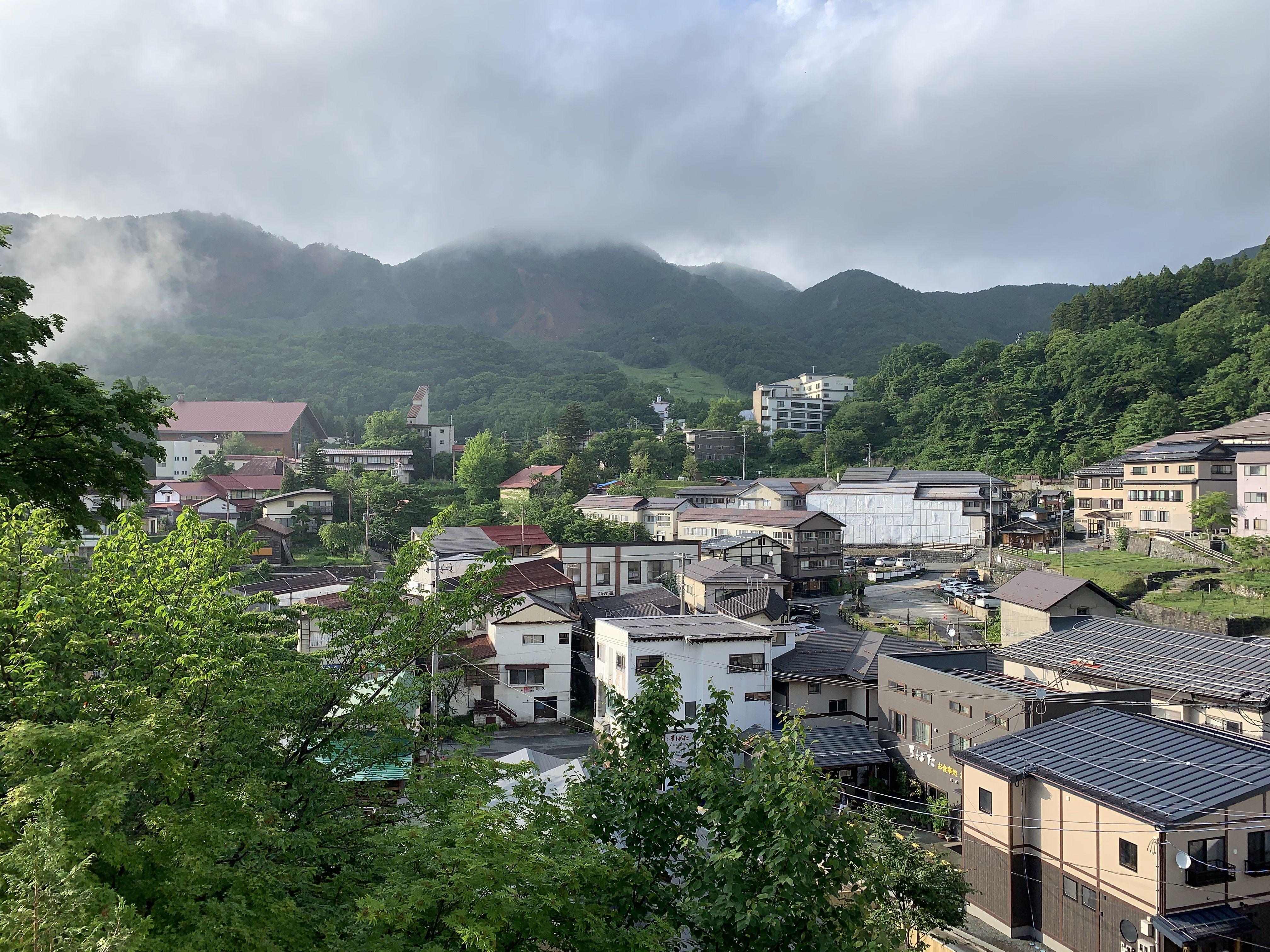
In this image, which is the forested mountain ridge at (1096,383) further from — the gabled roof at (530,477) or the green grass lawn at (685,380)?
the green grass lawn at (685,380)

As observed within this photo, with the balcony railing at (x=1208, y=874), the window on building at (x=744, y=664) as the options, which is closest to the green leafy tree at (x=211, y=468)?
the window on building at (x=744, y=664)

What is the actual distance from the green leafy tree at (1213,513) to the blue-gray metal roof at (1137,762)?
23750 millimetres

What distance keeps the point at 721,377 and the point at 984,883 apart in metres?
121

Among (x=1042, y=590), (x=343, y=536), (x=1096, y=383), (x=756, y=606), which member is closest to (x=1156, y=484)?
(x=1096, y=383)

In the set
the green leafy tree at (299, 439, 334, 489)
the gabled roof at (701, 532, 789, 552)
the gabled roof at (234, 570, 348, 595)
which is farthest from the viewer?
the green leafy tree at (299, 439, 334, 489)

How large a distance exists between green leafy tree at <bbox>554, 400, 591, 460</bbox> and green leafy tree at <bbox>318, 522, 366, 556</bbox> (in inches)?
834

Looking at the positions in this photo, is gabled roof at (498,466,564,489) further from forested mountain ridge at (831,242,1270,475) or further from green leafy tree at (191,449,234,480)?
forested mountain ridge at (831,242,1270,475)

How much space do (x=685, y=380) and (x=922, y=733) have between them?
4423 inches

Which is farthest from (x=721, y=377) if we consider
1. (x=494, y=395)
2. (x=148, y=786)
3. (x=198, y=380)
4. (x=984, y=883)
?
(x=148, y=786)

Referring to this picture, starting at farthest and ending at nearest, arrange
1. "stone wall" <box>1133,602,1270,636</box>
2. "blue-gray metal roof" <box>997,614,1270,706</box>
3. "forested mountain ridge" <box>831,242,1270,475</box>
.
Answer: "forested mountain ridge" <box>831,242,1270,475</box>, "stone wall" <box>1133,602,1270,636</box>, "blue-gray metal roof" <box>997,614,1270,706</box>

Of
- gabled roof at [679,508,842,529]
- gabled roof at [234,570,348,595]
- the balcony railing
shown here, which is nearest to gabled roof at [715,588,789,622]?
gabled roof at [679,508,842,529]

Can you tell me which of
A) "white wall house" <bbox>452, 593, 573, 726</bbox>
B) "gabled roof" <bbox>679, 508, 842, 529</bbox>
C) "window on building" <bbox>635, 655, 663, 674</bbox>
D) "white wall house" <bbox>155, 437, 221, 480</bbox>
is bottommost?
"white wall house" <bbox>452, 593, 573, 726</bbox>

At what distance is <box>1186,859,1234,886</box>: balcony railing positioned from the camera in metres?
10.2

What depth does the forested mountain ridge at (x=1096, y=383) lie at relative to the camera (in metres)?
46.3
